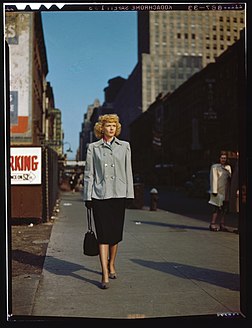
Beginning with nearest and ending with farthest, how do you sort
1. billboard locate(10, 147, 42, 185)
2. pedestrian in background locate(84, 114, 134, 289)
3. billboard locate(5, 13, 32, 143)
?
billboard locate(5, 13, 32, 143) < pedestrian in background locate(84, 114, 134, 289) < billboard locate(10, 147, 42, 185)

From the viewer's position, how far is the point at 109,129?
16.1 ft

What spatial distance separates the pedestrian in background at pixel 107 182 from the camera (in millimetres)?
4977

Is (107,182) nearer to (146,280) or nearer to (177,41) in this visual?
(146,280)

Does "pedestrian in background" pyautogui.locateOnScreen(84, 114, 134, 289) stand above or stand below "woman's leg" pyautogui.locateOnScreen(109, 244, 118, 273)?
above

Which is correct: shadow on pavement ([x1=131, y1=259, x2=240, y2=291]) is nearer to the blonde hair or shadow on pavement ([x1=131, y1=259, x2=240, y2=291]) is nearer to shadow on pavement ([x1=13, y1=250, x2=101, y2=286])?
shadow on pavement ([x1=13, y1=250, x2=101, y2=286])

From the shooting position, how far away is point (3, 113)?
149 inches

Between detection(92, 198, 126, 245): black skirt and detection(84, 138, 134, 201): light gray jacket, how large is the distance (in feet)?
0.26

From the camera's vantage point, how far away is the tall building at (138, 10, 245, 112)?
408 centimetres

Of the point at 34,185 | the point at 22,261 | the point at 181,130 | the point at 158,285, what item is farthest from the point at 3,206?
the point at 34,185

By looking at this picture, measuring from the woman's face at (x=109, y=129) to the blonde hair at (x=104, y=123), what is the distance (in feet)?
0.10

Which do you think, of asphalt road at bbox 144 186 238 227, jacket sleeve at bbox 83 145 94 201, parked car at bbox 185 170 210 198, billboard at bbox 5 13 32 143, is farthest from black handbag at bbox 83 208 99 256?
parked car at bbox 185 170 210 198

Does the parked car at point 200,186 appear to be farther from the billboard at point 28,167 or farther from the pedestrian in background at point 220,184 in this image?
the pedestrian in background at point 220,184

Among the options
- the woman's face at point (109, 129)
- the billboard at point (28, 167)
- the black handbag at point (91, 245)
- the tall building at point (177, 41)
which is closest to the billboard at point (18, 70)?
the woman's face at point (109, 129)

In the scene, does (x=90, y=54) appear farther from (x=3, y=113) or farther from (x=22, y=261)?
(x=22, y=261)
